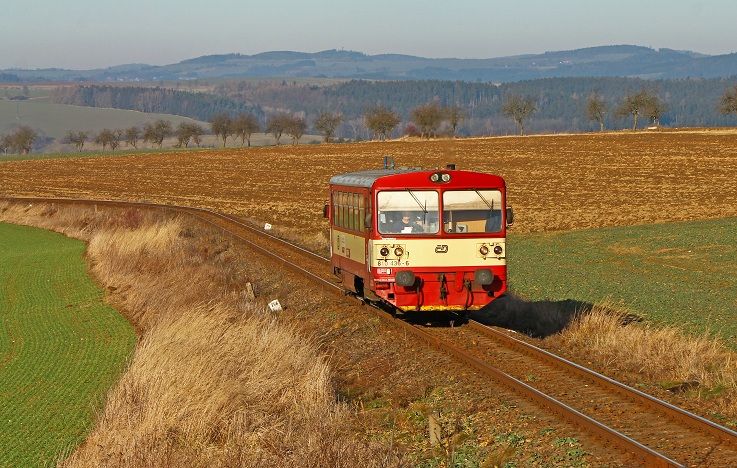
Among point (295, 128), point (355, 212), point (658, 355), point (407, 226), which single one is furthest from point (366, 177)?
point (295, 128)

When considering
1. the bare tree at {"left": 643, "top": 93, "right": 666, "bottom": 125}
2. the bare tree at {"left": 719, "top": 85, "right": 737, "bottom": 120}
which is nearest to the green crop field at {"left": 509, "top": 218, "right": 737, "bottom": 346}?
the bare tree at {"left": 719, "top": 85, "right": 737, "bottom": 120}

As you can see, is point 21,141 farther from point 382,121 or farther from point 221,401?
point 221,401

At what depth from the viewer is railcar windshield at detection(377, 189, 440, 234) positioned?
17.1 m

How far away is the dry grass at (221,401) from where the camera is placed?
9359 millimetres

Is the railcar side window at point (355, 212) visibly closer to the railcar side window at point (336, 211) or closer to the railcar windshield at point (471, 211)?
the railcar side window at point (336, 211)

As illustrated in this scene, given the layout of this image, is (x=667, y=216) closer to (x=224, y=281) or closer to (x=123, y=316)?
(x=224, y=281)

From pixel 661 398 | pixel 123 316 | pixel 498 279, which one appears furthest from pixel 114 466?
pixel 123 316

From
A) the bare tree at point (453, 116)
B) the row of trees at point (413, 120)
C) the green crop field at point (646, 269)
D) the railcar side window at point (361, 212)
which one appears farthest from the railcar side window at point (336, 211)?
the bare tree at point (453, 116)

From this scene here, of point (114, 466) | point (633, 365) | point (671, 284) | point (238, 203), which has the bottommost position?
point (238, 203)

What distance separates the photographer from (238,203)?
186ft

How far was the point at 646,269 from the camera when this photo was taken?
28.1m

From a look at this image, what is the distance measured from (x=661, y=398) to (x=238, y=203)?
4596cm

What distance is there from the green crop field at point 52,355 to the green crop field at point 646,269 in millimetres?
9737

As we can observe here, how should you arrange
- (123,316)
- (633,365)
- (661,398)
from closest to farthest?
(661,398) → (633,365) → (123,316)
